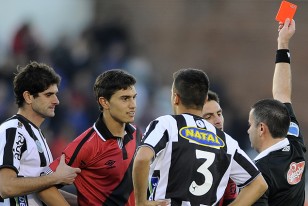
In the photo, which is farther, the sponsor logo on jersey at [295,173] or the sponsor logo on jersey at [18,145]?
the sponsor logo on jersey at [295,173]

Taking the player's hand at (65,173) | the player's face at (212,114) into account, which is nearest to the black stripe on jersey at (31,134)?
the player's hand at (65,173)

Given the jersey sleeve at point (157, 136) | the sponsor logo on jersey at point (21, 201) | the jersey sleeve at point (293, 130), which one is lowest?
the sponsor logo on jersey at point (21, 201)

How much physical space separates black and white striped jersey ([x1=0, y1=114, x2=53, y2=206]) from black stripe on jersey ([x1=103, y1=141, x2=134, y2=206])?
0.55m

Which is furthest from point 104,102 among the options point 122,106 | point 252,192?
point 252,192

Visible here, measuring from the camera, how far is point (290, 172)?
548 centimetres

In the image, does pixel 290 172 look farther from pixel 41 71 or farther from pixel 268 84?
pixel 268 84

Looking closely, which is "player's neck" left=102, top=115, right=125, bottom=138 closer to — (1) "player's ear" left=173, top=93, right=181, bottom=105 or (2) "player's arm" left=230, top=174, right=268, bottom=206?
(1) "player's ear" left=173, top=93, right=181, bottom=105

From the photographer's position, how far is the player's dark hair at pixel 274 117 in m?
5.49

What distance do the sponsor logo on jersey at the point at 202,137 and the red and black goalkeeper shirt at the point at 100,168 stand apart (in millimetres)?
855

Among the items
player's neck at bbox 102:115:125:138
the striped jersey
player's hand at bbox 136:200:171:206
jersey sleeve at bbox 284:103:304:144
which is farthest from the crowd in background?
player's hand at bbox 136:200:171:206

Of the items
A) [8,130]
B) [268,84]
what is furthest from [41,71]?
[268,84]

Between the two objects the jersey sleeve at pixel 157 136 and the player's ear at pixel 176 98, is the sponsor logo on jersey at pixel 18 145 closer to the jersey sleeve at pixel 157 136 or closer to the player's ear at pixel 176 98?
the jersey sleeve at pixel 157 136

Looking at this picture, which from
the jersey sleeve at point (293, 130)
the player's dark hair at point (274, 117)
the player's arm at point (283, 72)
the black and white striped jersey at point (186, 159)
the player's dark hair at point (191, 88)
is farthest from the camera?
the player's arm at point (283, 72)

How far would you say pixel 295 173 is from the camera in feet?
18.1
